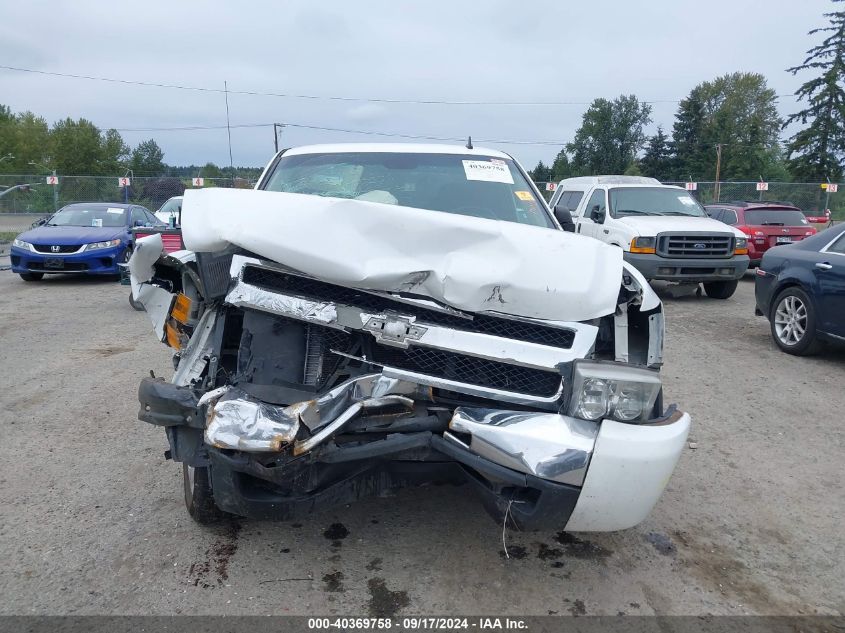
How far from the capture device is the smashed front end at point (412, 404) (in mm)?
Result: 2516

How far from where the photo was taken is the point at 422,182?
4293mm

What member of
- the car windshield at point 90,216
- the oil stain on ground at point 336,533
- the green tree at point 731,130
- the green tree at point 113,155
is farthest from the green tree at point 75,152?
the oil stain on ground at point 336,533

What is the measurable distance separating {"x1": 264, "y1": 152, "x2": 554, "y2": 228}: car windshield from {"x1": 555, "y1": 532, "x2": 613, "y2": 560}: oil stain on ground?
74.7 inches

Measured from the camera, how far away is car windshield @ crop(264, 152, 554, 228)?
4.17 meters

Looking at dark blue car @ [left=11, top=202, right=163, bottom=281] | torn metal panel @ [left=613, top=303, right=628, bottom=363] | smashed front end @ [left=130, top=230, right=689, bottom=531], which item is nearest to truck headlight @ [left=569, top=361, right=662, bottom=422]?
smashed front end @ [left=130, top=230, right=689, bottom=531]

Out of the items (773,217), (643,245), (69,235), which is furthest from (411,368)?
(773,217)

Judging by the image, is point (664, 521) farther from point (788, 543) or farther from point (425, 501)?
point (425, 501)

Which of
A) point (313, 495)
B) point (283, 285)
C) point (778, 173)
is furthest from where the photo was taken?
point (778, 173)

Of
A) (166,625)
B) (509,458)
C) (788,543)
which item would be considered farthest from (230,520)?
(788,543)

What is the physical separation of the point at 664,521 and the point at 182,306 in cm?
279

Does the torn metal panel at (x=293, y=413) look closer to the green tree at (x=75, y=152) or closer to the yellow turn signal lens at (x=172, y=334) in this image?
the yellow turn signal lens at (x=172, y=334)

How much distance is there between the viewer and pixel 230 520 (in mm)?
3418

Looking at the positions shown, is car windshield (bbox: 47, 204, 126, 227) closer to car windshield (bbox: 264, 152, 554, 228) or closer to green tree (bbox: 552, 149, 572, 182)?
car windshield (bbox: 264, 152, 554, 228)

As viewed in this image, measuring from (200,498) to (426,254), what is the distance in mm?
1652
